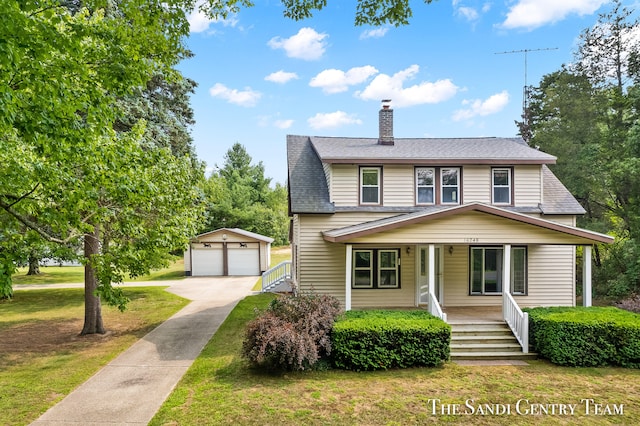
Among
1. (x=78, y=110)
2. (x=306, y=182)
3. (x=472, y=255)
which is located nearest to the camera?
(x=78, y=110)

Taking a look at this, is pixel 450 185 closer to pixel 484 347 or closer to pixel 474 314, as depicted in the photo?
pixel 474 314

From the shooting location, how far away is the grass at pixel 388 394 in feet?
21.9

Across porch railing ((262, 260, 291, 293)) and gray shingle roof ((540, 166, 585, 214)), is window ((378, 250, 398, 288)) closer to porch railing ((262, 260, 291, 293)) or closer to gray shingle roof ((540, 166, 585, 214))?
gray shingle roof ((540, 166, 585, 214))

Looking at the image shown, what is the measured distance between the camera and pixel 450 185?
14.5 meters

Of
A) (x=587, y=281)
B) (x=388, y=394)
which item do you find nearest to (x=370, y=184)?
(x=587, y=281)

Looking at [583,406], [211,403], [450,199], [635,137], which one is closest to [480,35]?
[450,199]

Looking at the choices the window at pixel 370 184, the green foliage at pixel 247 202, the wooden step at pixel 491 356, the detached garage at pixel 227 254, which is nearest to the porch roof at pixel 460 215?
the window at pixel 370 184

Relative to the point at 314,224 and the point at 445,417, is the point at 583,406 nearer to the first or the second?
the point at 445,417

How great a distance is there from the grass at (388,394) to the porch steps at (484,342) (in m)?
0.57

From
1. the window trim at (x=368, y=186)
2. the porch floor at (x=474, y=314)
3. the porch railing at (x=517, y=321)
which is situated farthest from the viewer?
the window trim at (x=368, y=186)

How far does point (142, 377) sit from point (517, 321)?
9.17m

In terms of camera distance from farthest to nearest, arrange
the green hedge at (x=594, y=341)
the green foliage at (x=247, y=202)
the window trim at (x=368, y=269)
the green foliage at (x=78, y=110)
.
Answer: the green foliage at (x=247, y=202) < the window trim at (x=368, y=269) < the green hedge at (x=594, y=341) < the green foliage at (x=78, y=110)

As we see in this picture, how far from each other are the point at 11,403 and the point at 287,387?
16.3 feet

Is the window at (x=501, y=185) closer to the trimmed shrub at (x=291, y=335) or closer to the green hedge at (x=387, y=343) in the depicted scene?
the green hedge at (x=387, y=343)
